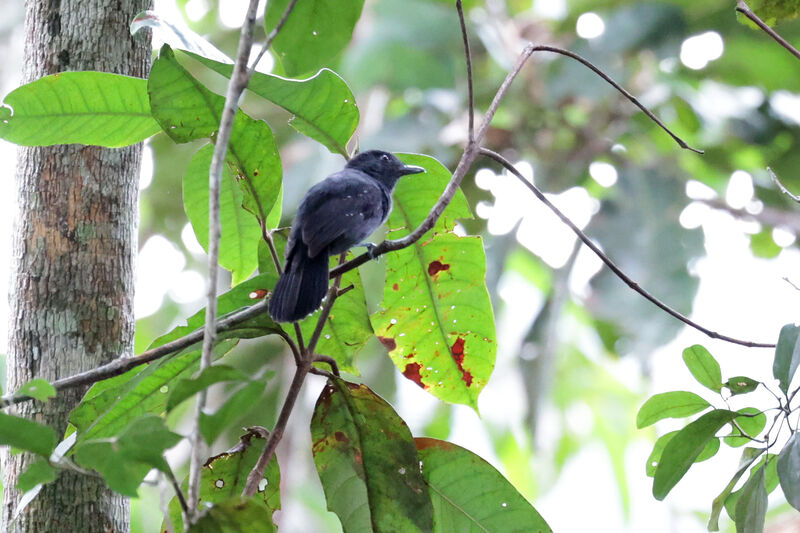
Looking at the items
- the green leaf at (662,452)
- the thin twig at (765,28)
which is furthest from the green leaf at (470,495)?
the thin twig at (765,28)

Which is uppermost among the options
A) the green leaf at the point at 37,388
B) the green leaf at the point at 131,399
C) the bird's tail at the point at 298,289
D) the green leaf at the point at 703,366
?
the bird's tail at the point at 298,289

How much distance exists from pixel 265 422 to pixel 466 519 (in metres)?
2.95

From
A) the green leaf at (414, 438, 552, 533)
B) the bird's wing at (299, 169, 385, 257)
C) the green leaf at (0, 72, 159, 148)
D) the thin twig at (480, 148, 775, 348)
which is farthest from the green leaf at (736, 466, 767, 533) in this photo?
the green leaf at (0, 72, 159, 148)

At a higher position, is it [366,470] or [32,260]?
[32,260]

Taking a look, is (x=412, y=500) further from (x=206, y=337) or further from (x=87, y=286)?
(x=87, y=286)

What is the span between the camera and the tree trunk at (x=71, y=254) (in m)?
1.64

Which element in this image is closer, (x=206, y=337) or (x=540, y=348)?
(x=206, y=337)

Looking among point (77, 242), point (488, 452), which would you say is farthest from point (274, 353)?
point (488, 452)

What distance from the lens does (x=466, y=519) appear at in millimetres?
1781

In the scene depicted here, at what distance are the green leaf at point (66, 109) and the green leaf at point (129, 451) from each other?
776 mm

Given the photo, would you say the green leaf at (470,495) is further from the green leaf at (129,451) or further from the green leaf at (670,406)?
the green leaf at (129,451)

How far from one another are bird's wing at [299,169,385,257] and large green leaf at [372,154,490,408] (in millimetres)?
223

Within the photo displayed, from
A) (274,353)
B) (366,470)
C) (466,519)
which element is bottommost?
(466,519)

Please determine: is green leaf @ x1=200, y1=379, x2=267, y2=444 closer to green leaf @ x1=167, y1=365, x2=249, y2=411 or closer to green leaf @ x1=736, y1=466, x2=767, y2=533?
green leaf @ x1=167, y1=365, x2=249, y2=411
